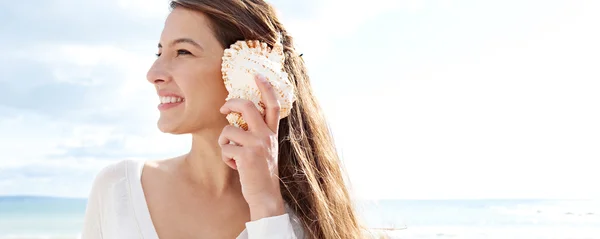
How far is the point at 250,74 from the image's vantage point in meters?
2.56

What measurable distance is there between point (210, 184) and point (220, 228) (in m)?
0.24

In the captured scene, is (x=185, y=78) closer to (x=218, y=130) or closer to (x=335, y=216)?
(x=218, y=130)

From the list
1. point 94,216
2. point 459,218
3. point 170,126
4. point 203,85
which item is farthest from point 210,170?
point 459,218

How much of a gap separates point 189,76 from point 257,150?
51 centimetres

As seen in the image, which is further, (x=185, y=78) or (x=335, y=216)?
(x=335, y=216)

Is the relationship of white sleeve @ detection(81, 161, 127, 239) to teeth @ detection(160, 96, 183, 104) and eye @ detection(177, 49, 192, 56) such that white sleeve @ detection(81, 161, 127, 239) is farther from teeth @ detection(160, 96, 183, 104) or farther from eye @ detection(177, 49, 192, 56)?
eye @ detection(177, 49, 192, 56)

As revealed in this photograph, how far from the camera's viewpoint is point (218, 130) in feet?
9.61

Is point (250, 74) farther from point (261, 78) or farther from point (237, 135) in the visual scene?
point (237, 135)

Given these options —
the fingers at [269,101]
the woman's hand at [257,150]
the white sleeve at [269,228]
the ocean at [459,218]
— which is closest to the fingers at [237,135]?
the woman's hand at [257,150]

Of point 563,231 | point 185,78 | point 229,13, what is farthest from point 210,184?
point 563,231

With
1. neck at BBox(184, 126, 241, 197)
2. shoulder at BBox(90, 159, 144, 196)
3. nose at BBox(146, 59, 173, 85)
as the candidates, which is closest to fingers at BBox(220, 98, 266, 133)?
nose at BBox(146, 59, 173, 85)

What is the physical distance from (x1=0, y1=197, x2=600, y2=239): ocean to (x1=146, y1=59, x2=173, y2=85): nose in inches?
353

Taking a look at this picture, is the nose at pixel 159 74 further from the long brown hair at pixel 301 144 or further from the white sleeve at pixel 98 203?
the white sleeve at pixel 98 203

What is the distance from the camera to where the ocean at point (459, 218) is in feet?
41.2
